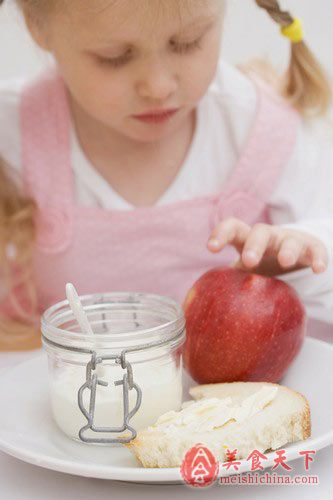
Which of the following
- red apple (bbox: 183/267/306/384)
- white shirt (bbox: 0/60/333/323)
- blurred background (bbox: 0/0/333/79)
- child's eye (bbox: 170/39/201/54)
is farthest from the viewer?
blurred background (bbox: 0/0/333/79)

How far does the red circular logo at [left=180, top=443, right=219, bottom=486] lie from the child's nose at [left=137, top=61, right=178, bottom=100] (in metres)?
0.41

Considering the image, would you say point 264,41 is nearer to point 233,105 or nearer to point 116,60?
point 233,105

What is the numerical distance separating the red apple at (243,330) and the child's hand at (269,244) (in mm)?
28

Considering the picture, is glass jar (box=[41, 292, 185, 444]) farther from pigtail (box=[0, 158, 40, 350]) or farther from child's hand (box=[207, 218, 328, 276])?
pigtail (box=[0, 158, 40, 350])

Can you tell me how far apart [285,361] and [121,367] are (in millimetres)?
186

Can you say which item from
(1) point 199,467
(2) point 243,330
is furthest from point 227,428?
(2) point 243,330

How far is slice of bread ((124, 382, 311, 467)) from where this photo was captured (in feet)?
1.75

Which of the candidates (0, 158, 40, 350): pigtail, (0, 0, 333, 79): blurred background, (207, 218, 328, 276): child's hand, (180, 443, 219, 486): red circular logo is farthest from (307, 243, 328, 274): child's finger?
(0, 0, 333, 79): blurred background

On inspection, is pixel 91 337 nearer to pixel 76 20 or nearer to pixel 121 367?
pixel 121 367

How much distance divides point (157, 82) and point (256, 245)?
21cm

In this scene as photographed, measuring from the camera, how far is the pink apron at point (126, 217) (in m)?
1.04

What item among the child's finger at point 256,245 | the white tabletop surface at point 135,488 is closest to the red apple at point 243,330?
the child's finger at point 256,245

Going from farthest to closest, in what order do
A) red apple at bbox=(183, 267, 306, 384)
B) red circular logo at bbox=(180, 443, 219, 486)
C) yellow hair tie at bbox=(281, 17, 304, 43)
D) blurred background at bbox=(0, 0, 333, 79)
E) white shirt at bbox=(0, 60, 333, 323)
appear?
1. blurred background at bbox=(0, 0, 333, 79)
2. white shirt at bbox=(0, 60, 333, 323)
3. yellow hair tie at bbox=(281, 17, 304, 43)
4. red apple at bbox=(183, 267, 306, 384)
5. red circular logo at bbox=(180, 443, 219, 486)

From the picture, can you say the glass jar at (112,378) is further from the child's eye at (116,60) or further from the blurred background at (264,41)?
the blurred background at (264,41)
